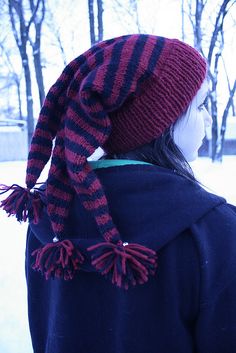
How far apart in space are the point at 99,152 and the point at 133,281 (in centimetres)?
62

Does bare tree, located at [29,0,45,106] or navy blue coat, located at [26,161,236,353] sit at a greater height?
bare tree, located at [29,0,45,106]

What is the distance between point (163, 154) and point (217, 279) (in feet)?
1.17

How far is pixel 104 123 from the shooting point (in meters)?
0.87

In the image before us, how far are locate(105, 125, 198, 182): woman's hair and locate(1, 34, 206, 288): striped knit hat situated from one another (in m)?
0.04

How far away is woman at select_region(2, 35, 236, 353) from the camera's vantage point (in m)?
0.86

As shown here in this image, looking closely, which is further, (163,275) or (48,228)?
(48,228)

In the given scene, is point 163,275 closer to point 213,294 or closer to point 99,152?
point 213,294

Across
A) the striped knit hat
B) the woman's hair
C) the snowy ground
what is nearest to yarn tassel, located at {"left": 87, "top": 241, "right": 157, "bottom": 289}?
the striped knit hat

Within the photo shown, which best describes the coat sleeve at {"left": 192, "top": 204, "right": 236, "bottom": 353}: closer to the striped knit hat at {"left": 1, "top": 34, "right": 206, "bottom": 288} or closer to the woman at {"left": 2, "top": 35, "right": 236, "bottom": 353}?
the woman at {"left": 2, "top": 35, "right": 236, "bottom": 353}

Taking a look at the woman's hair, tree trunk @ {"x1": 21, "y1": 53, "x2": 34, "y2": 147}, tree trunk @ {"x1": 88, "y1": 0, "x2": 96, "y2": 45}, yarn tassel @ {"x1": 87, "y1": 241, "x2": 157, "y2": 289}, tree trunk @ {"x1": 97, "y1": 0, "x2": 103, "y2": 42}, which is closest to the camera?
yarn tassel @ {"x1": 87, "y1": 241, "x2": 157, "y2": 289}

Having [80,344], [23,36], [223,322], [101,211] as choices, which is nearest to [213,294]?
[223,322]

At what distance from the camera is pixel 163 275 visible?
90 centimetres

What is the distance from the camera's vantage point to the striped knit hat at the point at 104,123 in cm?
84

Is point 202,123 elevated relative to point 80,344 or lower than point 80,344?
elevated
